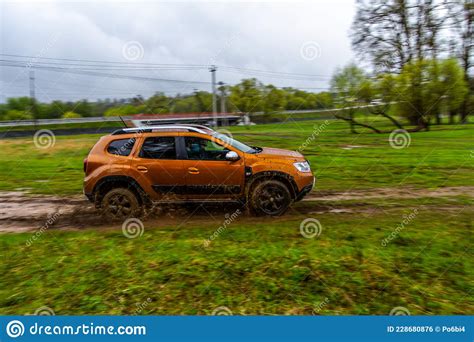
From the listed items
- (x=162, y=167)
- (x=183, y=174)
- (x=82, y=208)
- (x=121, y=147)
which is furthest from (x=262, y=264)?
(x=82, y=208)

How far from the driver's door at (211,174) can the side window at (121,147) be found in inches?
40.2

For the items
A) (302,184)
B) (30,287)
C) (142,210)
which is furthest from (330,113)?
(30,287)

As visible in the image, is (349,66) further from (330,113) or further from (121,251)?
(121,251)

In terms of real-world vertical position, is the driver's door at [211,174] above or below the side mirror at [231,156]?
below

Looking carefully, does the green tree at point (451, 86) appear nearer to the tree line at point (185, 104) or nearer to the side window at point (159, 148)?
the tree line at point (185, 104)

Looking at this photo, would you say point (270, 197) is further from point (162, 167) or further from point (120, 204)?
point (120, 204)

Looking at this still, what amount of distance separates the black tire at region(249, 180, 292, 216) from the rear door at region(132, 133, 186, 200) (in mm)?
1344

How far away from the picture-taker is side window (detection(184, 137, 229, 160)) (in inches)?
248

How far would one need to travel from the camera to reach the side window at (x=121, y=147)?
20.7 ft

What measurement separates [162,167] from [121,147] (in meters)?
0.88

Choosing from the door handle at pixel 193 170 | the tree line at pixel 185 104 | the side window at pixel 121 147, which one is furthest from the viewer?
the tree line at pixel 185 104

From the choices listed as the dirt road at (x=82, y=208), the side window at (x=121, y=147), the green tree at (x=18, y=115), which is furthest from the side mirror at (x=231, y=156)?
the green tree at (x=18, y=115)

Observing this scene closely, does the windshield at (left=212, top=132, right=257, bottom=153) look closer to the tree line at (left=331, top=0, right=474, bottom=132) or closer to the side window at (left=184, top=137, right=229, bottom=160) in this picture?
the side window at (left=184, top=137, right=229, bottom=160)

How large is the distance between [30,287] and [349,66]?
2116cm
